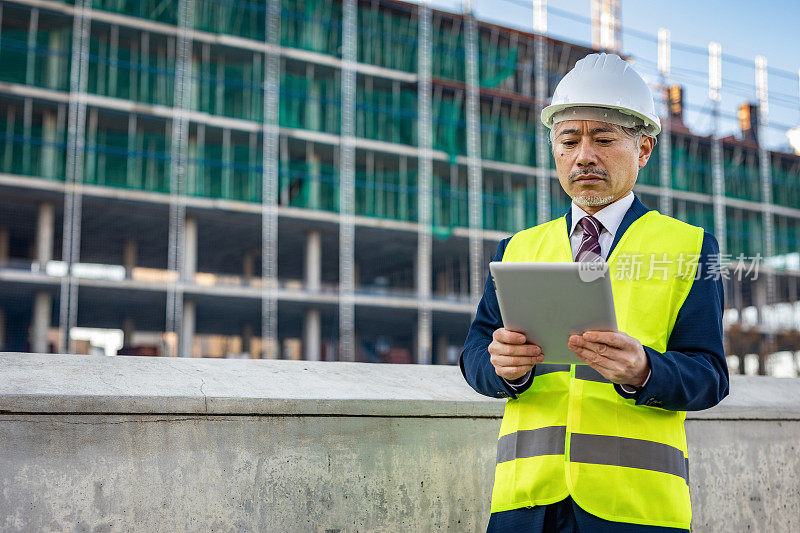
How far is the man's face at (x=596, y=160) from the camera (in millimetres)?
2074

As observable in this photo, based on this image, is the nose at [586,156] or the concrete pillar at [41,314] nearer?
the nose at [586,156]

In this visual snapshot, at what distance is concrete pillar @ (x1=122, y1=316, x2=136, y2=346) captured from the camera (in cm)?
3569

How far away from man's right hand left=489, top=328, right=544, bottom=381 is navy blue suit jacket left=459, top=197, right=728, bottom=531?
0.38 feet

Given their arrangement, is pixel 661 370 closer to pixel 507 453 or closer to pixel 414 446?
pixel 507 453

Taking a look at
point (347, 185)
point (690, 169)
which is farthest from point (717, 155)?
point (347, 185)

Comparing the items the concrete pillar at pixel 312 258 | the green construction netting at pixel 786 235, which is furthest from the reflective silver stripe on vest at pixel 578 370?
the green construction netting at pixel 786 235

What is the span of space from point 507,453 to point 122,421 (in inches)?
49.6

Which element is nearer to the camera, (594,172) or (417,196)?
(594,172)

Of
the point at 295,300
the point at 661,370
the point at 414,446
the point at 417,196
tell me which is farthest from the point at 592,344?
the point at 417,196

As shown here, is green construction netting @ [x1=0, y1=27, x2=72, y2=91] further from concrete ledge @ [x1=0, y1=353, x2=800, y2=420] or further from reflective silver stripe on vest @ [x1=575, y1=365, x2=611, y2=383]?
reflective silver stripe on vest @ [x1=575, y1=365, x2=611, y2=383]

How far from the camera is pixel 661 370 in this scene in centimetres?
176

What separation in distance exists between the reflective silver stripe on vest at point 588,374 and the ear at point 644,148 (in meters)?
0.57

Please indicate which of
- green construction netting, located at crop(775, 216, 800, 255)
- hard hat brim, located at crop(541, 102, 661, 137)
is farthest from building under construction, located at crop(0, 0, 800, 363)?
hard hat brim, located at crop(541, 102, 661, 137)

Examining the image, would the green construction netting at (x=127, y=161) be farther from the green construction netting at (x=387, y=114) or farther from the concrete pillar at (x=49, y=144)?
the green construction netting at (x=387, y=114)
